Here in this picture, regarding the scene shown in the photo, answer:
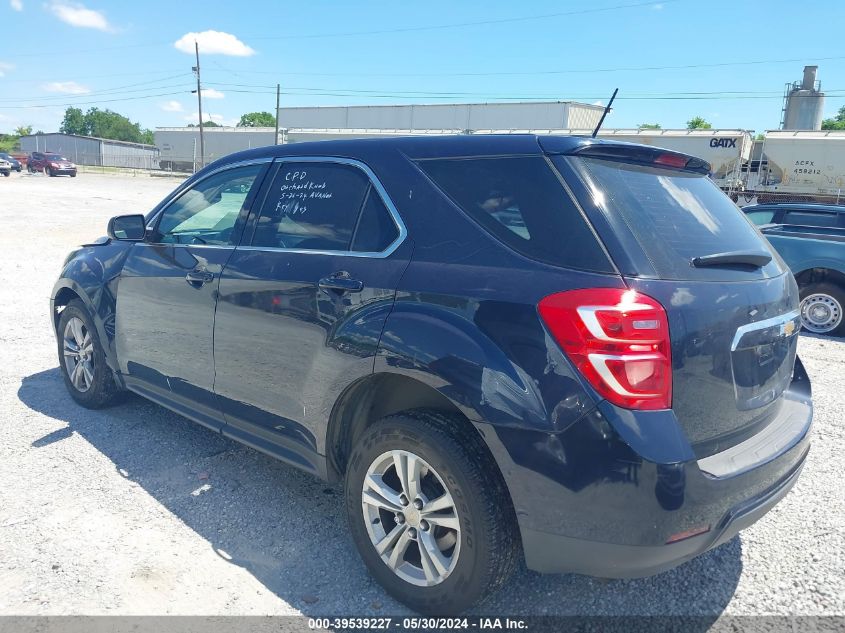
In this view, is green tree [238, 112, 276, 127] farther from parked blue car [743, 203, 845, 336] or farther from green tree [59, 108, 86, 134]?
parked blue car [743, 203, 845, 336]

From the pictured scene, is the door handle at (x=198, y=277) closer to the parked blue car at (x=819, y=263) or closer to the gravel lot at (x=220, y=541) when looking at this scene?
the gravel lot at (x=220, y=541)

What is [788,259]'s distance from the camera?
25.6 ft

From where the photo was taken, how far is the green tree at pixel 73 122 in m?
129

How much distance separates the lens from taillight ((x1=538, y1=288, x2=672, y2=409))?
2.01m

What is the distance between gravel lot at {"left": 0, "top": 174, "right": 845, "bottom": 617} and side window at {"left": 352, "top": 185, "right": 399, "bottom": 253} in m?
1.45

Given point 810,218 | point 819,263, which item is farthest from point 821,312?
point 810,218

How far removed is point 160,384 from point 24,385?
2.05 meters

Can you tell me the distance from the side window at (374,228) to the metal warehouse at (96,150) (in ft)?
251

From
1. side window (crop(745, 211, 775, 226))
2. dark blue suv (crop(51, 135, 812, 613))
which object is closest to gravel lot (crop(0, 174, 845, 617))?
dark blue suv (crop(51, 135, 812, 613))

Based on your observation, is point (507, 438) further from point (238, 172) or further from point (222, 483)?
point (238, 172)

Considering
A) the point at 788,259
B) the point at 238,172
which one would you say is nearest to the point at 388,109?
the point at 788,259

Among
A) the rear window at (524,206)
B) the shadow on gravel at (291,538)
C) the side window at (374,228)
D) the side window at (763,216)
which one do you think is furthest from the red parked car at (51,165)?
the rear window at (524,206)

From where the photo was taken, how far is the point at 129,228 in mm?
3916

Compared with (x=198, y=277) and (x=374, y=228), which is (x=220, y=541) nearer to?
(x=198, y=277)
